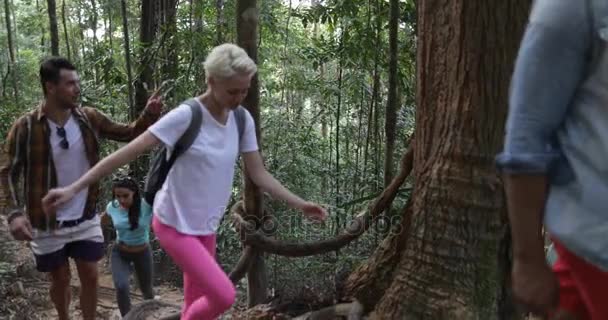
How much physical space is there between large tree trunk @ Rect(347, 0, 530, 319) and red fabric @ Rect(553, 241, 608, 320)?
1.26 m

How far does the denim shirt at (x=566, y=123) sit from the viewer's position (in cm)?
104

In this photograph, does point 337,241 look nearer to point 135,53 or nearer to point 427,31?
point 427,31

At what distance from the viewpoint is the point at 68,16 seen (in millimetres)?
15305

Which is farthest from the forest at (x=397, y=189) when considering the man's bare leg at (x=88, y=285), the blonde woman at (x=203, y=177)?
the man's bare leg at (x=88, y=285)

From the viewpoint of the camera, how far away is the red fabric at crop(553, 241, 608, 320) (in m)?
1.11

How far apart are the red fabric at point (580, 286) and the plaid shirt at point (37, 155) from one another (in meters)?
2.43

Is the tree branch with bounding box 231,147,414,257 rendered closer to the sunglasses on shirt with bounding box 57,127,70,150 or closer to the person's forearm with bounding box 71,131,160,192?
the sunglasses on shirt with bounding box 57,127,70,150

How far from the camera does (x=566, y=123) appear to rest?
111 cm

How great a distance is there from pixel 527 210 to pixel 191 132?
5.28 feet

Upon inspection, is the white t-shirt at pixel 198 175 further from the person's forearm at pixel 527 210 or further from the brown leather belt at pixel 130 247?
the brown leather belt at pixel 130 247

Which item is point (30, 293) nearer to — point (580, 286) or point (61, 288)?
point (61, 288)

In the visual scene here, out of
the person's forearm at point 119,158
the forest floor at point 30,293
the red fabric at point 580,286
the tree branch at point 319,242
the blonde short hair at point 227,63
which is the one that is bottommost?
the forest floor at point 30,293

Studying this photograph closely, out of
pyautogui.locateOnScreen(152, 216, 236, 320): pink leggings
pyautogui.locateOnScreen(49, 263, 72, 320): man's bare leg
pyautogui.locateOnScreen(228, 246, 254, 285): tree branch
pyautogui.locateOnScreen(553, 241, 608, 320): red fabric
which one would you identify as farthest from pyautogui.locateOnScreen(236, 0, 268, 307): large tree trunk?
pyautogui.locateOnScreen(553, 241, 608, 320): red fabric

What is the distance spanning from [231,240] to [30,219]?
359 centimetres
